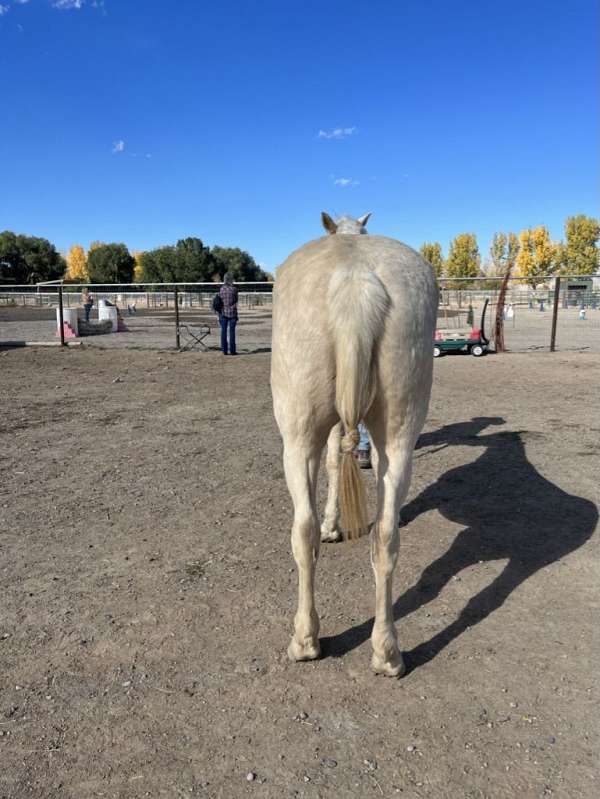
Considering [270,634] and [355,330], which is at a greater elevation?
[355,330]

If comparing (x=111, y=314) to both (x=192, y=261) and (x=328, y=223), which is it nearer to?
(x=328, y=223)

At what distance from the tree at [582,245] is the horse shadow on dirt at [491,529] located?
239 feet

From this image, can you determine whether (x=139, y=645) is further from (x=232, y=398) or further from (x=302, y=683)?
(x=232, y=398)

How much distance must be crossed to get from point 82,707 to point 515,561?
264 cm

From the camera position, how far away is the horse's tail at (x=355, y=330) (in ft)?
7.09

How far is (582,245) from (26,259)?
73.5 meters

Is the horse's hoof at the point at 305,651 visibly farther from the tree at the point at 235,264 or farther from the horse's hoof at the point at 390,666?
the tree at the point at 235,264

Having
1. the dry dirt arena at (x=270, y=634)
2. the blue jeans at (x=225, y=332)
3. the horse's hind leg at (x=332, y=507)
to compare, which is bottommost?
the dry dirt arena at (x=270, y=634)

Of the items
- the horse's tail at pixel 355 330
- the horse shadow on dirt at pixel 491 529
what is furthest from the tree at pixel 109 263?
the horse's tail at pixel 355 330

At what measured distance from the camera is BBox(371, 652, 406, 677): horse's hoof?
2.39 meters

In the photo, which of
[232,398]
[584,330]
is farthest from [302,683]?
[584,330]

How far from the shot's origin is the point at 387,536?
2438 mm

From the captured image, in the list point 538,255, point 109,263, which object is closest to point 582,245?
point 538,255

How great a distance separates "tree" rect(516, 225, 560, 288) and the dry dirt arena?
252 feet
